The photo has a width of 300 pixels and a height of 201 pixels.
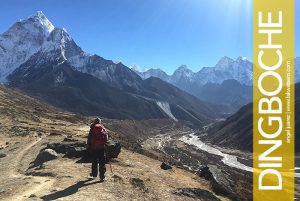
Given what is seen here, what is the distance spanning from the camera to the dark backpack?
24989 mm

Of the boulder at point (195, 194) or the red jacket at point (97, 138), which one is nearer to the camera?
the red jacket at point (97, 138)

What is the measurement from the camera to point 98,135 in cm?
2508

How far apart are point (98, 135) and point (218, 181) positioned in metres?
13.6

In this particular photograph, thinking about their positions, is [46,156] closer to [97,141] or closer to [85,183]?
[85,183]

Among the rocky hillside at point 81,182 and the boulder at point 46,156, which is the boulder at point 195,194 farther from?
the boulder at point 46,156

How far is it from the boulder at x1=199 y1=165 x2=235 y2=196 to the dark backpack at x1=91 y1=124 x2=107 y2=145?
1181cm

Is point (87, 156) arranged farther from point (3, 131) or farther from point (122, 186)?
point (3, 131)

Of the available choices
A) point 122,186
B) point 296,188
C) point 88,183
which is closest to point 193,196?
point 122,186

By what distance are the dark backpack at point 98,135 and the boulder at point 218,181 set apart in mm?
11810

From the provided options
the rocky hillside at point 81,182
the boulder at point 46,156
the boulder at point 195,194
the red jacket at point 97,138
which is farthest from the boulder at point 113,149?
the red jacket at point 97,138

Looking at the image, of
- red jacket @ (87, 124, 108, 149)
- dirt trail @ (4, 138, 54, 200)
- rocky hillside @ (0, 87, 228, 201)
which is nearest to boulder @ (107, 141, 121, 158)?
rocky hillside @ (0, 87, 228, 201)

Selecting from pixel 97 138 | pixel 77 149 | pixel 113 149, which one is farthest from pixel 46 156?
pixel 97 138

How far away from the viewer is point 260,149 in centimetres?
18750

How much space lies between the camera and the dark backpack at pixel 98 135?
2499cm
